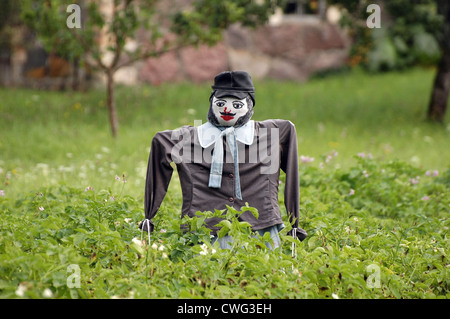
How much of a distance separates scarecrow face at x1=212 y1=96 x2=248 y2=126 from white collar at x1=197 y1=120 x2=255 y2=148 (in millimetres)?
79

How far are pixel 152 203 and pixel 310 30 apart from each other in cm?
1110

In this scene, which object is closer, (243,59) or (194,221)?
(194,221)

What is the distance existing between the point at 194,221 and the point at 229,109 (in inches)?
33.9

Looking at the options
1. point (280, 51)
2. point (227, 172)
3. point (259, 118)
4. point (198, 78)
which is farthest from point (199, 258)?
point (280, 51)

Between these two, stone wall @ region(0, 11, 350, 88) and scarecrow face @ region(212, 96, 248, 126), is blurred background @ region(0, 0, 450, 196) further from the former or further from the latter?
scarecrow face @ region(212, 96, 248, 126)

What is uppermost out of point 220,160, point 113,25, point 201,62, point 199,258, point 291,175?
point 113,25

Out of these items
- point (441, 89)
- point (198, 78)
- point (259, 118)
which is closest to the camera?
point (259, 118)

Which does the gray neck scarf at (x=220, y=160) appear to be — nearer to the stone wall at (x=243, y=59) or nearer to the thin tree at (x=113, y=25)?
the thin tree at (x=113, y=25)

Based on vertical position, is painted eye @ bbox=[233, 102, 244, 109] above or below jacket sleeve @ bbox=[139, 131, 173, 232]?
above

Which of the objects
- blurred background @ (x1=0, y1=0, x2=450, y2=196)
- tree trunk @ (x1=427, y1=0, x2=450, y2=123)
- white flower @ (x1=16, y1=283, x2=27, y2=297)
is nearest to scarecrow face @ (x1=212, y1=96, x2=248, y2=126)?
white flower @ (x1=16, y1=283, x2=27, y2=297)

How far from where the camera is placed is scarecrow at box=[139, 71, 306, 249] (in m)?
3.76

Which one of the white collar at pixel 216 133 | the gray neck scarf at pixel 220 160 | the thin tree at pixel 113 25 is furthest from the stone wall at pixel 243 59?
the gray neck scarf at pixel 220 160

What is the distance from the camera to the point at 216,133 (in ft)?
12.7

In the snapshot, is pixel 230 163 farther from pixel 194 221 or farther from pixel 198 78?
pixel 198 78
